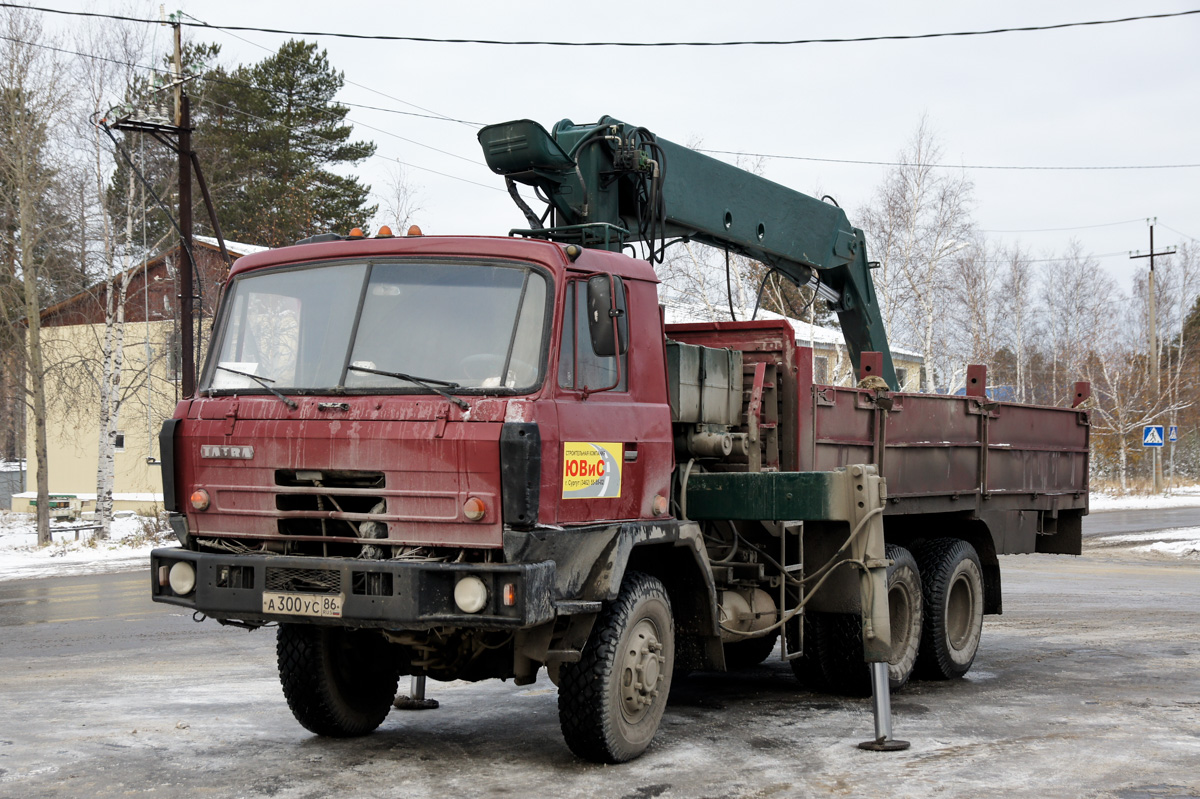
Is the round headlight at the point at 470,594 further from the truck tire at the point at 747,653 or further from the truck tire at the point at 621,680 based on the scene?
the truck tire at the point at 747,653

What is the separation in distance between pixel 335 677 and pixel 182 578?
4.00ft

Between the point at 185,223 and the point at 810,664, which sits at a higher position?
the point at 185,223

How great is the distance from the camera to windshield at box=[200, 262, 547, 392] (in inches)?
238

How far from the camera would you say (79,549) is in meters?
23.7

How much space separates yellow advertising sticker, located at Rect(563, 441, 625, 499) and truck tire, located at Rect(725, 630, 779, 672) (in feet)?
12.8

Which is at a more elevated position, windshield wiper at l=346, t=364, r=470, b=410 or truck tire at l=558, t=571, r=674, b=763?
windshield wiper at l=346, t=364, r=470, b=410

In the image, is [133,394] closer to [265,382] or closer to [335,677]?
[335,677]

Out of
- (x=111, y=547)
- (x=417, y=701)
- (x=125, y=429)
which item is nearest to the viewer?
(x=417, y=701)

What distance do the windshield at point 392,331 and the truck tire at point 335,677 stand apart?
4.89 feet

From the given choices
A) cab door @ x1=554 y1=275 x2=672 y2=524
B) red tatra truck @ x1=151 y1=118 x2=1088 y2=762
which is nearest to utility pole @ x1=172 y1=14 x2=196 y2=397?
red tatra truck @ x1=151 y1=118 x2=1088 y2=762

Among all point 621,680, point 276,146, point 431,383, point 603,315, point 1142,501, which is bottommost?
point 1142,501

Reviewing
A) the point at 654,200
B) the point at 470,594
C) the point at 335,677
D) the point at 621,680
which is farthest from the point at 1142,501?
the point at 470,594

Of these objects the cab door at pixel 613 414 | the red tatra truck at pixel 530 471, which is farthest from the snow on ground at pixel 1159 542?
the cab door at pixel 613 414

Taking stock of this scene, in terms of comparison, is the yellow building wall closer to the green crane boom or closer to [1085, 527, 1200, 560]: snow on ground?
[1085, 527, 1200, 560]: snow on ground
